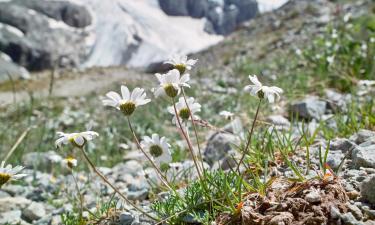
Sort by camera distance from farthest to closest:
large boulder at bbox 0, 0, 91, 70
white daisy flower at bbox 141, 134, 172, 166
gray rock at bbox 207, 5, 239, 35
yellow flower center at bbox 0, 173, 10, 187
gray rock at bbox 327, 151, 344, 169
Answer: gray rock at bbox 207, 5, 239, 35 < large boulder at bbox 0, 0, 91, 70 < gray rock at bbox 327, 151, 344, 169 < white daisy flower at bbox 141, 134, 172, 166 < yellow flower center at bbox 0, 173, 10, 187

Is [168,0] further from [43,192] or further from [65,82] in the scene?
[43,192]

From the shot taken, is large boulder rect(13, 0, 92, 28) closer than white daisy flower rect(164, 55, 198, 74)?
No

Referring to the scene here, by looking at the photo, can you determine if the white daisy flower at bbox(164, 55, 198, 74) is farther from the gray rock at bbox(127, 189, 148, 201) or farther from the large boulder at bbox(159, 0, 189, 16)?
the large boulder at bbox(159, 0, 189, 16)

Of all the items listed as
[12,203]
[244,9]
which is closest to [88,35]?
[244,9]

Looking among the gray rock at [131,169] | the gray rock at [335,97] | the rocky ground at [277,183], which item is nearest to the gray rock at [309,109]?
the rocky ground at [277,183]

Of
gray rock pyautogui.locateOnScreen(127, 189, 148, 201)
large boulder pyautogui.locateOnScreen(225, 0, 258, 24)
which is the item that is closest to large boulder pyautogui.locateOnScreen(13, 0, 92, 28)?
large boulder pyautogui.locateOnScreen(225, 0, 258, 24)

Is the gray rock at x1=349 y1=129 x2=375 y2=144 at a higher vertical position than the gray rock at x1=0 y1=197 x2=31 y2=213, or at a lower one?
higher

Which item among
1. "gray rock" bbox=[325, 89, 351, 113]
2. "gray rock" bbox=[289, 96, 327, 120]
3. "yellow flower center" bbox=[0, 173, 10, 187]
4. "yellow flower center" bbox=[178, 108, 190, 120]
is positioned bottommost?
"yellow flower center" bbox=[0, 173, 10, 187]

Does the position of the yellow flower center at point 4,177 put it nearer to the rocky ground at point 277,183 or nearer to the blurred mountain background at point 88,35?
the rocky ground at point 277,183
